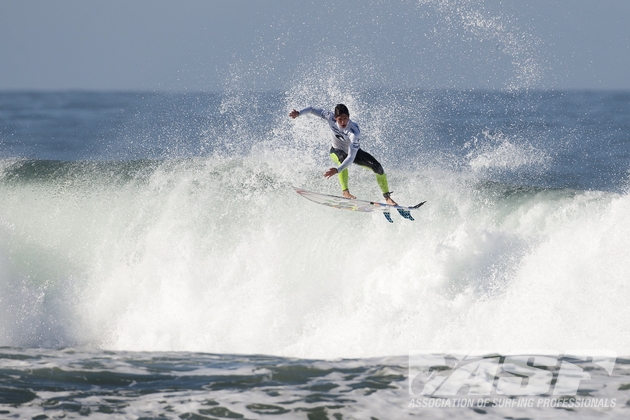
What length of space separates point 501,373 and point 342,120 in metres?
5.45

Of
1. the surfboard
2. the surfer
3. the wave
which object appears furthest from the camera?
the surfboard

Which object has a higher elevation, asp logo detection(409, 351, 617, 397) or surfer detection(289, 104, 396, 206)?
surfer detection(289, 104, 396, 206)

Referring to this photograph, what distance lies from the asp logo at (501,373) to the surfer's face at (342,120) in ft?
15.5

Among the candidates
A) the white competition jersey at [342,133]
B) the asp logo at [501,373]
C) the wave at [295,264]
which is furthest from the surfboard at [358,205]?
the asp logo at [501,373]

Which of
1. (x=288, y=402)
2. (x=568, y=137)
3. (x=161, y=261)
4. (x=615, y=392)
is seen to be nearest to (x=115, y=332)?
(x=161, y=261)

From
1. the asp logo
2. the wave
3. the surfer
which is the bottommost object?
the asp logo

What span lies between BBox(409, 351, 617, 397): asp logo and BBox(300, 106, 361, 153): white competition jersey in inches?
179

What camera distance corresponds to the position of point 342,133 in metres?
11.4

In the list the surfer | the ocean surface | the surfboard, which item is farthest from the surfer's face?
the ocean surface

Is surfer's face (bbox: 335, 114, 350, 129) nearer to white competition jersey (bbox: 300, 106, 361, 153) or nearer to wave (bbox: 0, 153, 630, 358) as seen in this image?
white competition jersey (bbox: 300, 106, 361, 153)

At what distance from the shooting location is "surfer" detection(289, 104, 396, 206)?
36.6ft

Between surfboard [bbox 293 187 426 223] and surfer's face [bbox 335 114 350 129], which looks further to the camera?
surfboard [bbox 293 187 426 223]

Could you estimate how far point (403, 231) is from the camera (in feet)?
41.4

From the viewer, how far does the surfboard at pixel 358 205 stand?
465 inches
